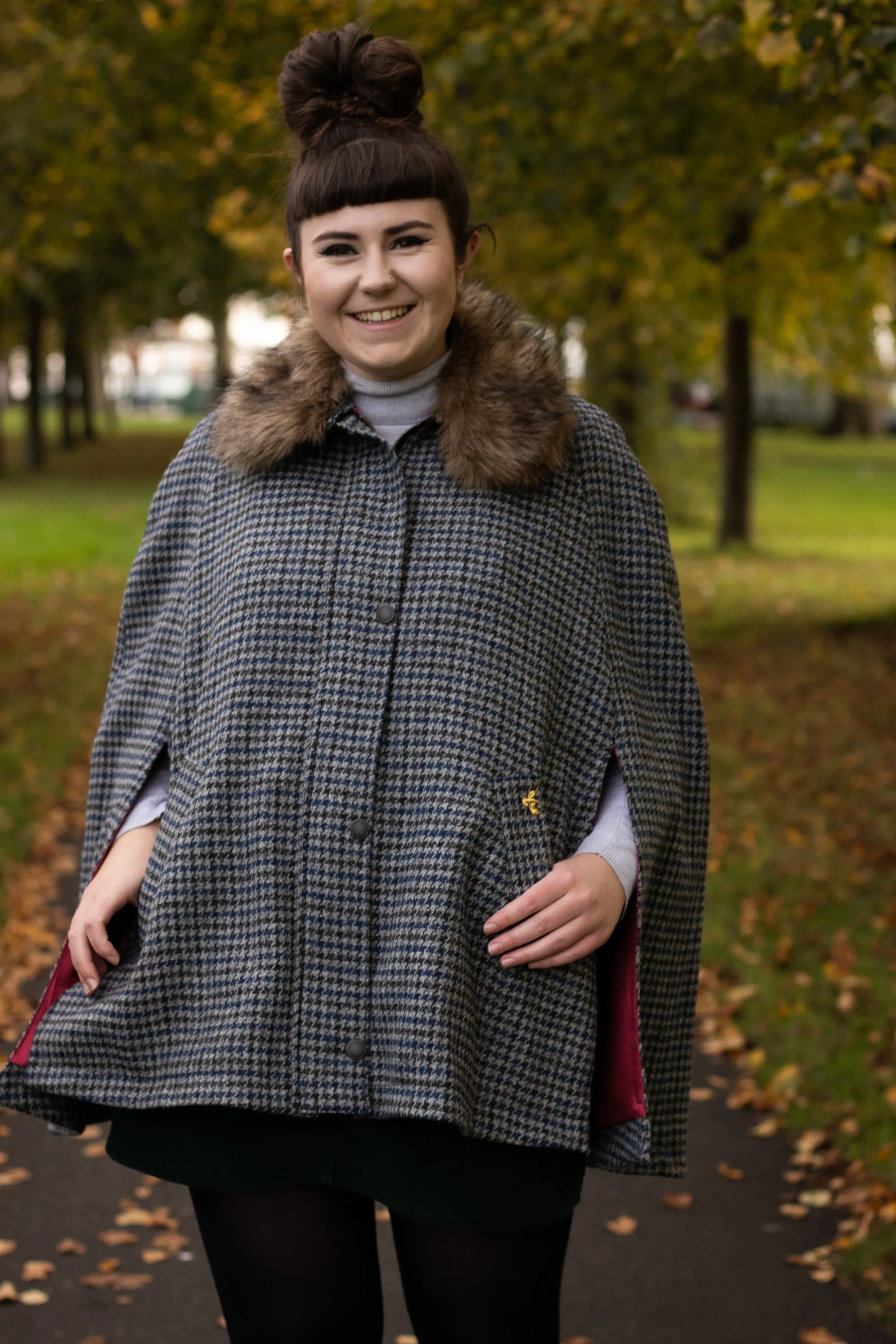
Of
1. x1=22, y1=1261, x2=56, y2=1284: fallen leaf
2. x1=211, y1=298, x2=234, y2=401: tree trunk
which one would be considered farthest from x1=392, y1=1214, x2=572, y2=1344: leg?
x1=211, y1=298, x2=234, y2=401: tree trunk

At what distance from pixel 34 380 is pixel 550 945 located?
1178 inches

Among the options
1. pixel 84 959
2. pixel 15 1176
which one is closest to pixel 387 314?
pixel 84 959

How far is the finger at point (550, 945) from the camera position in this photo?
6.76ft

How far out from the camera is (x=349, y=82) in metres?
2.18

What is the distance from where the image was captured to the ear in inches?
90.4

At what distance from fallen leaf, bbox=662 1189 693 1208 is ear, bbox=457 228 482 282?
2974 mm

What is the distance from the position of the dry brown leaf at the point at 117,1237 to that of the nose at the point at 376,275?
9.62 feet

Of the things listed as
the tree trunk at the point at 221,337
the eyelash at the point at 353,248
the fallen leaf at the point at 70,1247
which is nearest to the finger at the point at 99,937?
the eyelash at the point at 353,248

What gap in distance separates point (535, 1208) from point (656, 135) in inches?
291

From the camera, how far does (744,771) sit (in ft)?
29.3

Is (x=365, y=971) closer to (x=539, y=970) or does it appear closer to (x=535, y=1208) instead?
(x=539, y=970)

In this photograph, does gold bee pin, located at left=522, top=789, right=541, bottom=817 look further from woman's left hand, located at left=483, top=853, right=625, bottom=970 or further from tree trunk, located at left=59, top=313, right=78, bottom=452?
tree trunk, located at left=59, top=313, right=78, bottom=452

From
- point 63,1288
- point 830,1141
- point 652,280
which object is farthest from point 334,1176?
point 652,280

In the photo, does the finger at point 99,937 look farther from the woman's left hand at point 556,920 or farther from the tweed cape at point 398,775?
the woman's left hand at point 556,920
